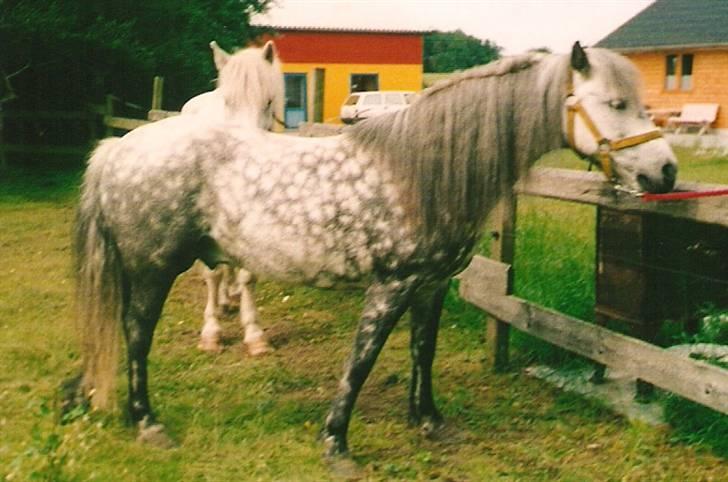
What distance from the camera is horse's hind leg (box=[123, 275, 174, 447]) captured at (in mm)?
4262

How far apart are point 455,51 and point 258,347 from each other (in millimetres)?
56354

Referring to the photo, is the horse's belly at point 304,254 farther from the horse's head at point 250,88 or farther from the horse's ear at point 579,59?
the horse's head at point 250,88

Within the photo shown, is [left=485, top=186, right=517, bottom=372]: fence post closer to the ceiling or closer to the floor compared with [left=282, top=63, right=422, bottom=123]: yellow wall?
closer to the floor

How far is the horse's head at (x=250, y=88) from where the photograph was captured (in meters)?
5.68

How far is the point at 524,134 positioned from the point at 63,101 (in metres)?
14.6

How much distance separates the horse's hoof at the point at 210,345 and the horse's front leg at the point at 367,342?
1.97m

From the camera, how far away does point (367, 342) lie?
398 cm

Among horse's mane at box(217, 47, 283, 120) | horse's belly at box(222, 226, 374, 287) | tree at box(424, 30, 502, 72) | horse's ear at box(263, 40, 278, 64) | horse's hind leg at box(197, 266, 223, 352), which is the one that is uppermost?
tree at box(424, 30, 502, 72)

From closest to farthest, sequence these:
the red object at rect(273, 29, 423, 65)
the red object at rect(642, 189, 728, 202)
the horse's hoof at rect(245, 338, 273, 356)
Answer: the red object at rect(642, 189, 728, 202)
the horse's hoof at rect(245, 338, 273, 356)
the red object at rect(273, 29, 423, 65)

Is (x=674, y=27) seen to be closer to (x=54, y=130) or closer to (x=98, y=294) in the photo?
(x=54, y=130)

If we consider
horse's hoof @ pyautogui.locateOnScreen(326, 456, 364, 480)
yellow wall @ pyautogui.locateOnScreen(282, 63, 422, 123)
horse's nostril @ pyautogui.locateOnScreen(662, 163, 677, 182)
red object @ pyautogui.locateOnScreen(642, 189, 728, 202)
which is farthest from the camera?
yellow wall @ pyautogui.locateOnScreen(282, 63, 422, 123)

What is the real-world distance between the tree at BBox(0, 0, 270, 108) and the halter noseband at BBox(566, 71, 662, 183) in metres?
11.7

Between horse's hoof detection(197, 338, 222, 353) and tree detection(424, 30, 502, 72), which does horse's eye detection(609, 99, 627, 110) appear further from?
tree detection(424, 30, 502, 72)

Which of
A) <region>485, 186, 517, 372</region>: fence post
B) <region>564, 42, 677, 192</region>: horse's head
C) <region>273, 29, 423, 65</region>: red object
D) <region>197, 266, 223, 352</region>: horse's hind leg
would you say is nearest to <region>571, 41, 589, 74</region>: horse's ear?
<region>564, 42, 677, 192</region>: horse's head
